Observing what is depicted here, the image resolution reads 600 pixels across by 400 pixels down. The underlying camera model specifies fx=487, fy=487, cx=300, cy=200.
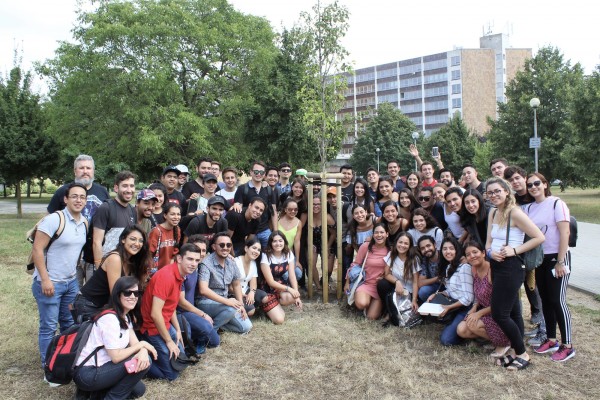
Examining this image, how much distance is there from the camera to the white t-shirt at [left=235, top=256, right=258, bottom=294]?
622 cm

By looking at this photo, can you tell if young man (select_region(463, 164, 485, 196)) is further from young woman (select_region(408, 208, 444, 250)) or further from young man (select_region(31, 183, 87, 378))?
young man (select_region(31, 183, 87, 378))

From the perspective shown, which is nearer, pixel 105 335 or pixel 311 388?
pixel 105 335

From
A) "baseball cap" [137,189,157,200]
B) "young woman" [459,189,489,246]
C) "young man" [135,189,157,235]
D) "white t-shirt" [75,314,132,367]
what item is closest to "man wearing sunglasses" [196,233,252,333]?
"young man" [135,189,157,235]

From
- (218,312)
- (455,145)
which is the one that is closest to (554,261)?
(218,312)

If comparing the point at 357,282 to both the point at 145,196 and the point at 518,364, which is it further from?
the point at 145,196

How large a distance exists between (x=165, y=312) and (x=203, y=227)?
5.46 ft

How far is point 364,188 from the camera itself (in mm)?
7227

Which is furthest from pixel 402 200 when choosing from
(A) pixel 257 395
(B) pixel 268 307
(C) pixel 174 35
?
(C) pixel 174 35

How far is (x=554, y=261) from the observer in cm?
484

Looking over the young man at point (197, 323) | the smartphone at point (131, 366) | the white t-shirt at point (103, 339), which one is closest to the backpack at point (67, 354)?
the white t-shirt at point (103, 339)

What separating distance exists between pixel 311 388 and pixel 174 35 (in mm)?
18428

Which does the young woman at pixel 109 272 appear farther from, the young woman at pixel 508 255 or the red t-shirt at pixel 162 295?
the young woman at pixel 508 255

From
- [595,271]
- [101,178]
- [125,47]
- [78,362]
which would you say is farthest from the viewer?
[101,178]

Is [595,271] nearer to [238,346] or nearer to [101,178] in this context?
[238,346]
